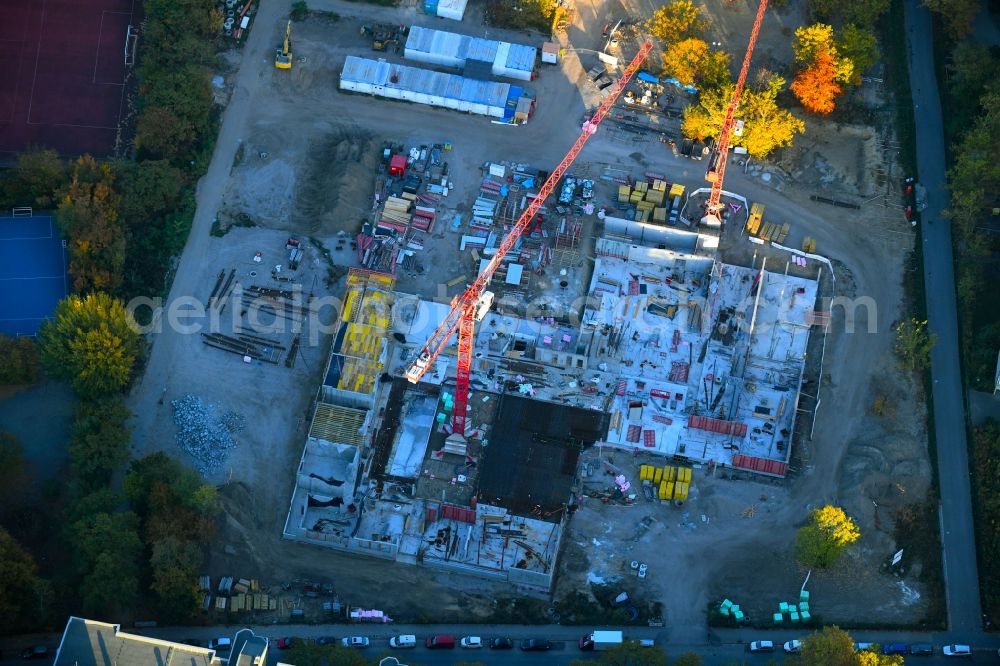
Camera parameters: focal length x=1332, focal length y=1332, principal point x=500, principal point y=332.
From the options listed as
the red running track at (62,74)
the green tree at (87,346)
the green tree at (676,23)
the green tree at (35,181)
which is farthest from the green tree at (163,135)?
the green tree at (676,23)

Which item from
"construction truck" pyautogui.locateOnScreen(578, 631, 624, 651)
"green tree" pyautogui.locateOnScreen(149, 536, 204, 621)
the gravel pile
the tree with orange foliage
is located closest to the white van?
"construction truck" pyautogui.locateOnScreen(578, 631, 624, 651)

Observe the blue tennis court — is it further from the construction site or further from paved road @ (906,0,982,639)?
paved road @ (906,0,982,639)

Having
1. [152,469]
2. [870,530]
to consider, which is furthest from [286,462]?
[870,530]

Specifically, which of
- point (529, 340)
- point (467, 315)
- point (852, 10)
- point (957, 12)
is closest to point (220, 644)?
point (467, 315)

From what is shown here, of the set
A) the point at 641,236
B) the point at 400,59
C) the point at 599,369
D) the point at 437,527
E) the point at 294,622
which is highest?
the point at 400,59

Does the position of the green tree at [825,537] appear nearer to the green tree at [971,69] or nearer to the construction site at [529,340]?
the construction site at [529,340]

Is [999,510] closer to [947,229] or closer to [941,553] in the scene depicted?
[941,553]
